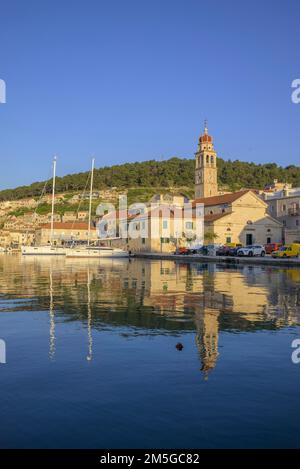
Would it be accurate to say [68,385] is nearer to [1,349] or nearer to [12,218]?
[1,349]

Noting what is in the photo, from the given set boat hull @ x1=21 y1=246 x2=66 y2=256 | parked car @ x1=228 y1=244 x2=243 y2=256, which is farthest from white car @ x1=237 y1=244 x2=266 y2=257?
boat hull @ x1=21 y1=246 x2=66 y2=256

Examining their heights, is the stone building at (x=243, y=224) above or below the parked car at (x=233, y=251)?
above

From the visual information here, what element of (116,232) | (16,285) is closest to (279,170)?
(116,232)

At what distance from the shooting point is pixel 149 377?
25.4 ft

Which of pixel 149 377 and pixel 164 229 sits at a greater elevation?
pixel 164 229

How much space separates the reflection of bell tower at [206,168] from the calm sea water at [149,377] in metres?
79.3

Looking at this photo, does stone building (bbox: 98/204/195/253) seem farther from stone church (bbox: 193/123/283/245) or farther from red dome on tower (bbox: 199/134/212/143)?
red dome on tower (bbox: 199/134/212/143)

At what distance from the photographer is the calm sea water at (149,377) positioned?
5617 millimetres

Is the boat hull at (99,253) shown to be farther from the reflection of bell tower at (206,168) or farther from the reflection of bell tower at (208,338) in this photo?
the reflection of bell tower at (208,338)

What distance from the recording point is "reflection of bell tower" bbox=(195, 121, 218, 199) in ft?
306

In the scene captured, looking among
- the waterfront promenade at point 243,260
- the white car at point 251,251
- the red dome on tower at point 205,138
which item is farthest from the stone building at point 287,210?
the red dome on tower at point 205,138

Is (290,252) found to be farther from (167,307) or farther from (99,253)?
(167,307)

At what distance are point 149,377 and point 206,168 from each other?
287 feet

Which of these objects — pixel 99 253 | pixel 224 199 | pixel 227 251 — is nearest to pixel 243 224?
pixel 224 199
